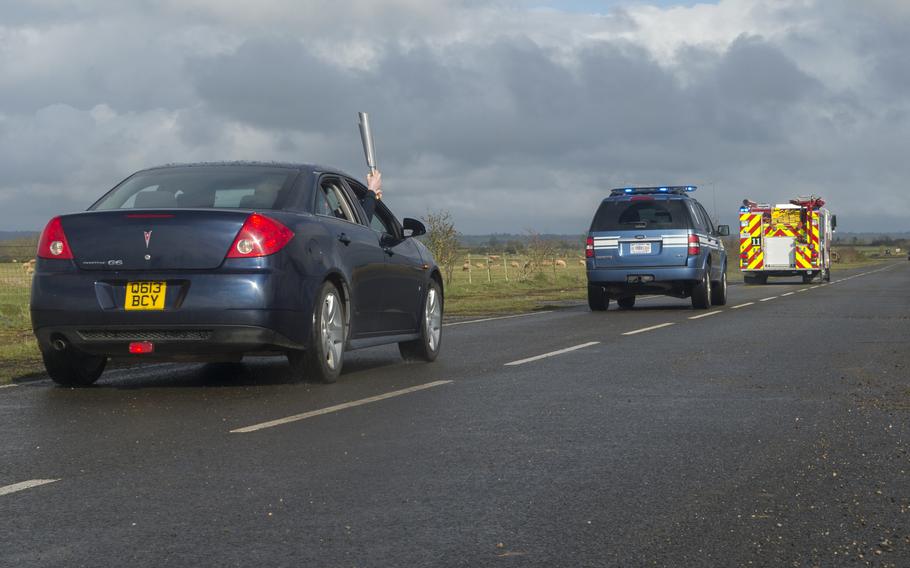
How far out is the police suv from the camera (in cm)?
2120

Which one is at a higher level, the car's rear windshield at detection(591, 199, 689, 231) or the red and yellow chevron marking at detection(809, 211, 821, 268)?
the car's rear windshield at detection(591, 199, 689, 231)

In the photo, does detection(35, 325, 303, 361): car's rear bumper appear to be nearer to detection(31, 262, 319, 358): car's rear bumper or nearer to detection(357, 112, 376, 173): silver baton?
detection(31, 262, 319, 358): car's rear bumper

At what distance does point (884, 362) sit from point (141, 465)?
7.72 m

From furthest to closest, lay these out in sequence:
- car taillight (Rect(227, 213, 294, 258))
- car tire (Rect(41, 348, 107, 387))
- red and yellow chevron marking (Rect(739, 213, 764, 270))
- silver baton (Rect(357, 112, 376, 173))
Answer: red and yellow chevron marking (Rect(739, 213, 764, 270)) < silver baton (Rect(357, 112, 376, 173)) < car tire (Rect(41, 348, 107, 387)) < car taillight (Rect(227, 213, 294, 258))

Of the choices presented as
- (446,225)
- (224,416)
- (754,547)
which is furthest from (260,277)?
(446,225)

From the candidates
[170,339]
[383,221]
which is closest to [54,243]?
[170,339]

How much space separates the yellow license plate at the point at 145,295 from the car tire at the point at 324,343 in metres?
1.10

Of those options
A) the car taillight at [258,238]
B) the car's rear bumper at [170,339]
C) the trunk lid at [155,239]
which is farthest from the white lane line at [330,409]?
the trunk lid at [155,239]

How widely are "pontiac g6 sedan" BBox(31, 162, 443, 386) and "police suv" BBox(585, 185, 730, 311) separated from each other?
12270 mm

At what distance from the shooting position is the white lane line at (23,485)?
5457mm

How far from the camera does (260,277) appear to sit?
345 inches

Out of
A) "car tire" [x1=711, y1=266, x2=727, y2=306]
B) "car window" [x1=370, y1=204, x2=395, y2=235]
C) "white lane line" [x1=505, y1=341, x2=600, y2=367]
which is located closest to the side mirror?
"car window" [x1=370, y1=204, x2=395, y2=235]

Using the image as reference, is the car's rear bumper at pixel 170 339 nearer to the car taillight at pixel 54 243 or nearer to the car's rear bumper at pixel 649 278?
the car taillight at pixel 54 243

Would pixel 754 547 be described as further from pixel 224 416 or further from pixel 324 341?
pixel 324 341
